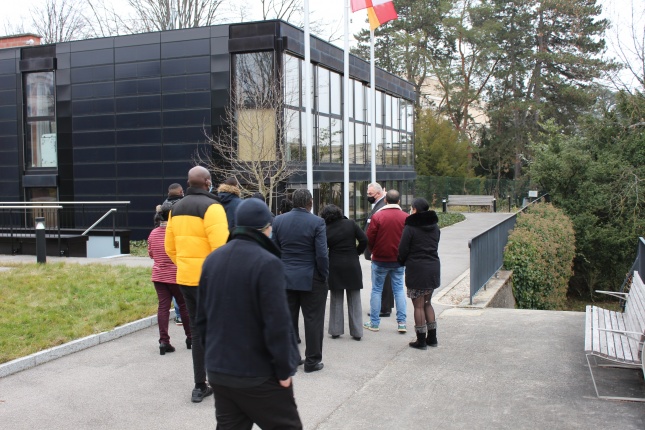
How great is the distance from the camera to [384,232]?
814 centimetres

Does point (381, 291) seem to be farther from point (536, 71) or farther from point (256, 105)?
point (536, 71)

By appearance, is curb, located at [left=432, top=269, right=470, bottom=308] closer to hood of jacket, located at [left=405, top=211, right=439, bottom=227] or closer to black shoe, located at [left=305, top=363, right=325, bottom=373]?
hood of jacket, located at [left=405, top=211, right=439, bottom=227]

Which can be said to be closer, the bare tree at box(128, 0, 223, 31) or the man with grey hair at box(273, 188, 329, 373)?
the man with grey hair at box(273, 188, 329, 373)

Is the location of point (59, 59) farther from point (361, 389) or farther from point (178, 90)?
point (361, 389)

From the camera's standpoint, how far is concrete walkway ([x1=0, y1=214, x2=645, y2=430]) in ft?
17.0

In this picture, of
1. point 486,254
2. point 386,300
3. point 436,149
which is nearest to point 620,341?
point 386,300

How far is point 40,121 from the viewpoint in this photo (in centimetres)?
2194

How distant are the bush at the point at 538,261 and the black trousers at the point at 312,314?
7588 millimetres

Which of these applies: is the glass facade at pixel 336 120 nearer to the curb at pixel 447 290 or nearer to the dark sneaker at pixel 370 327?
the curb at pixel 447 290

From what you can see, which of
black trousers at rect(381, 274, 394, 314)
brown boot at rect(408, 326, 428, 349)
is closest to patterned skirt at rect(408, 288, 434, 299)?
brown boot at rect(408, 326, 428, 349)

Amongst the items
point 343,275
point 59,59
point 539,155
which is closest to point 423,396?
point 343,275

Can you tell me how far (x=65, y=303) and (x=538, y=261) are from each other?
9.38 m

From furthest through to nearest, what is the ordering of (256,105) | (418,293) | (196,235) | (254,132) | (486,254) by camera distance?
(254,132), (256,105), (486,254), (418,293), (196,235)

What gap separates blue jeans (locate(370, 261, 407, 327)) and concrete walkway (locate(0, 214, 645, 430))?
0.27m
